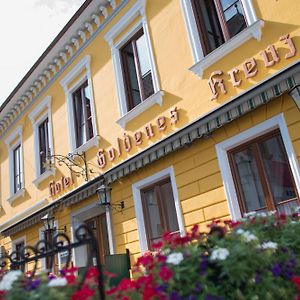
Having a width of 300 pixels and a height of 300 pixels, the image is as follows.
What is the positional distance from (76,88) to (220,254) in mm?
8512

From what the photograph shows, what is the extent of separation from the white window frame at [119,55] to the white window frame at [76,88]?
1.01 metres

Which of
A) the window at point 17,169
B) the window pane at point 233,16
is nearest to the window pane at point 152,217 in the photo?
the window pane at point 233,16

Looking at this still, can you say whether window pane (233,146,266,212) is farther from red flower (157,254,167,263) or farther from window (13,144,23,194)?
window (13,144,23,194)

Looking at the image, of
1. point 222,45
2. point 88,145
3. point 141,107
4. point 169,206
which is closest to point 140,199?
point 169,206

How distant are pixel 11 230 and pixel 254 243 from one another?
1084 cm

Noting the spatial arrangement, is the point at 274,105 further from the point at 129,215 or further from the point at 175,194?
the point at 129,215

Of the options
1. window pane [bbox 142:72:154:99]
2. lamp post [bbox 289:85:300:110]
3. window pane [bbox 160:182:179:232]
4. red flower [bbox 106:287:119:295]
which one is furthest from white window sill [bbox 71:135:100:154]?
red flower [bbox 106:287:119:295]

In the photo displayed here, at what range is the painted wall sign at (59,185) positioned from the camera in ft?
32.4

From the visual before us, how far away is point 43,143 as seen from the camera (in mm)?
12031

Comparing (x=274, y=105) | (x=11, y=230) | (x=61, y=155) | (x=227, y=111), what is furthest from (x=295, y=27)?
(x=11, y=230)

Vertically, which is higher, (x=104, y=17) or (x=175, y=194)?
(x=104, y=17)

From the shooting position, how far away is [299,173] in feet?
16.6

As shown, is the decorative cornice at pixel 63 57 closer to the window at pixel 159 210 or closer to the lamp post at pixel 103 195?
the lamp post at pixel 103 195

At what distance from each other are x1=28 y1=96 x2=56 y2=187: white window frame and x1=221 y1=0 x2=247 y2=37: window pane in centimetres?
645
